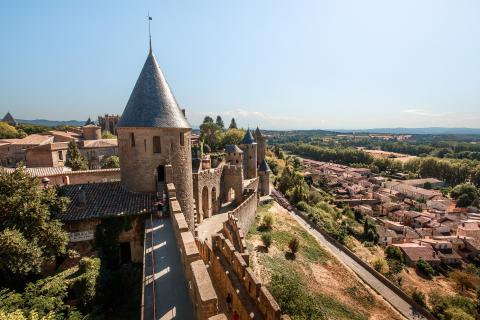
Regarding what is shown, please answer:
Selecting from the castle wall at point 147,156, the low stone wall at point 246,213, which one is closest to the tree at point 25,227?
the castle wall at point 147,156

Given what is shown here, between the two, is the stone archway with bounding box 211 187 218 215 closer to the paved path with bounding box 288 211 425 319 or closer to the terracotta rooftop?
the terracotta rooftop

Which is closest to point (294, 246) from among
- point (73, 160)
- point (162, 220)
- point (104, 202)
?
point (162, 220)

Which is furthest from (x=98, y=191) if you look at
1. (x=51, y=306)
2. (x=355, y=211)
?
(x=355, y=211)

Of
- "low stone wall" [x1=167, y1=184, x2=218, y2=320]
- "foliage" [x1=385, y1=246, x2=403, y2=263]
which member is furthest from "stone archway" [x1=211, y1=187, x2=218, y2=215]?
"foliage" [x1=385, y1=246, x2=403, y2=263]

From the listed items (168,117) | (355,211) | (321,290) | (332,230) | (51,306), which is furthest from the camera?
(355,211)

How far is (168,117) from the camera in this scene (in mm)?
15008

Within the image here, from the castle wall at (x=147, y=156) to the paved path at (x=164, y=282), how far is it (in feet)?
12.5

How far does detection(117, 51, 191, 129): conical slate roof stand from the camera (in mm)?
14688

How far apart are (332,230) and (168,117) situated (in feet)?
117

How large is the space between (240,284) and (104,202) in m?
9.42

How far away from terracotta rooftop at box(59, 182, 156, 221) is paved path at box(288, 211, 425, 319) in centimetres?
2542

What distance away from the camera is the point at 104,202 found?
1441 cm

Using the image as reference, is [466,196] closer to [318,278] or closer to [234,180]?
[318,278]

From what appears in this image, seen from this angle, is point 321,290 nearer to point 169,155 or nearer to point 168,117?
point 169,155
